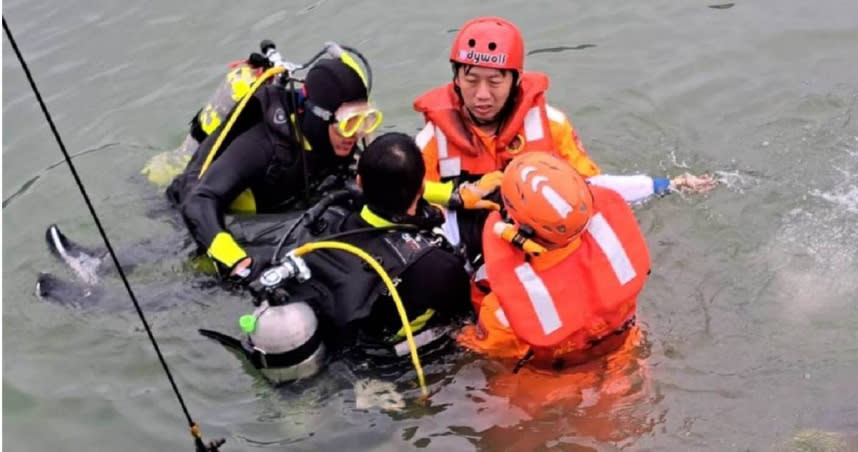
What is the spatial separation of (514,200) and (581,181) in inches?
11.1

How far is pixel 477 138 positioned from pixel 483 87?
0.38 metres

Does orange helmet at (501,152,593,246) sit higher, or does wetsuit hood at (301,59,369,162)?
wetsuit hood at (301,59,369,162)

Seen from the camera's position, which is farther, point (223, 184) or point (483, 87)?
point (223, 184)

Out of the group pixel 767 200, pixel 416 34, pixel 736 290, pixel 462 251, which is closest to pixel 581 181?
pixel 462 251

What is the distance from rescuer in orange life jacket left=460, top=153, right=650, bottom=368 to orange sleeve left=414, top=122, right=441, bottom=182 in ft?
3.36

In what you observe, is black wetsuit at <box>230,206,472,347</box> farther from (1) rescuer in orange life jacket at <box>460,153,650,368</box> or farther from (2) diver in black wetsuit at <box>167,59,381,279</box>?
(2) diver in black wetsuit at <box>167,59,381,279</box>

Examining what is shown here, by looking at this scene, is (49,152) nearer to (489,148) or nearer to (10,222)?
(10,222)

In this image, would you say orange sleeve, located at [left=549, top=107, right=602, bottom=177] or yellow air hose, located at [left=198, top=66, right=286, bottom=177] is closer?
orange sleeve, located at [left=549, top=107, right=602, bottom=177]

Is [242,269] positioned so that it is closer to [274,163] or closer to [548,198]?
[274,163]

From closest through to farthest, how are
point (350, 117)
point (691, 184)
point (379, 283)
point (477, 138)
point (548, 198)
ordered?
point (548, 198)
point (379, 283)
point (691, 184)
point (350, 117)
point (477, 138)

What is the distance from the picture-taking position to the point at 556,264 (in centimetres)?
392

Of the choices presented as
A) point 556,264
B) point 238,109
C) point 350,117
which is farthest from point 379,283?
point 238,109

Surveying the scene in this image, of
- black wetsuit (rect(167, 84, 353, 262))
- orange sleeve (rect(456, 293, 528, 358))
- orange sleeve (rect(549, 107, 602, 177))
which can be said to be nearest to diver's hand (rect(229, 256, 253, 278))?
black wetsuit (rect(167, 84, 353, 262))

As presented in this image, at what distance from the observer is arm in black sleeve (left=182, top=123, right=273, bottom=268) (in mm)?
4781
